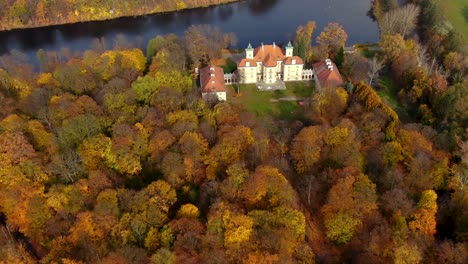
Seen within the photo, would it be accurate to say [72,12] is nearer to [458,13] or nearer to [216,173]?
[216,173]

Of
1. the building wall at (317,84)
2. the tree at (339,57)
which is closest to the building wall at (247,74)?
the building wall at (317,84)

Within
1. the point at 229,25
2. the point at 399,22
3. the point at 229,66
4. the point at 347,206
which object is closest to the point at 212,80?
the point at 229,66

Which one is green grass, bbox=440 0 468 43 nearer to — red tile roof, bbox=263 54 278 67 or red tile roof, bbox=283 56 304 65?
red tile roof, bbox=283 56 304 65

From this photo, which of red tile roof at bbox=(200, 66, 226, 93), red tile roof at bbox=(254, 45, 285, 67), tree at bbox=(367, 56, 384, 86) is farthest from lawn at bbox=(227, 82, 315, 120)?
tree at bbox=(367, 56, 384, 86)

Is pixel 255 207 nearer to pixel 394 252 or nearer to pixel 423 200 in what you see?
pixel 394 252

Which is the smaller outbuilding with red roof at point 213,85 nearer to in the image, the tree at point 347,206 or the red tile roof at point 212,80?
the red tile roof at point 212,80

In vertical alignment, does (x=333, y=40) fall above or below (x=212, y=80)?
above
